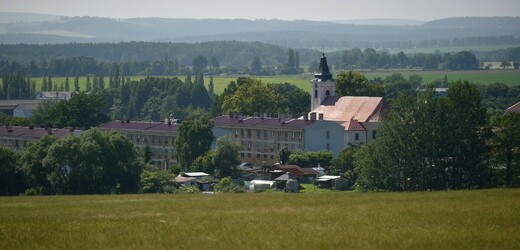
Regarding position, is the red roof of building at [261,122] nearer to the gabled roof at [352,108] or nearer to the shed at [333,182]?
the gabled roof at [352,108]

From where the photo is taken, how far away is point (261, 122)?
330 feet

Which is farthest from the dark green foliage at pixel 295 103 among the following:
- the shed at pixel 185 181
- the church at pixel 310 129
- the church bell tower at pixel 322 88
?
the shed at pixel 185 181

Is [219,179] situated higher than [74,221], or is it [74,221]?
[74,221]

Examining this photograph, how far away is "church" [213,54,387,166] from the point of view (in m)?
96.4

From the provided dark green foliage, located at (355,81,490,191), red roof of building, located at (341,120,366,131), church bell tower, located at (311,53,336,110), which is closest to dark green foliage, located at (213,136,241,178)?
red roof of building, located at (341,120,366,131)

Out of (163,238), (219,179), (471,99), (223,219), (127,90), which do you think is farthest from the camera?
(127,90)

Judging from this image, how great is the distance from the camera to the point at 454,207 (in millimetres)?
38344

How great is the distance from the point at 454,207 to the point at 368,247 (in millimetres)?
9131

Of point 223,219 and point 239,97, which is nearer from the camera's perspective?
point 223,219

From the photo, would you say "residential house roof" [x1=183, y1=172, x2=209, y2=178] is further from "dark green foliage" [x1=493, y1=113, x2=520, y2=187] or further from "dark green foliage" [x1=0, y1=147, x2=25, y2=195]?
"dark green foliage" [x1=493, y1=113, x2=520, y2=187]

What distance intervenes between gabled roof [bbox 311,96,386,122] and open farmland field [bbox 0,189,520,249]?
5218 cm

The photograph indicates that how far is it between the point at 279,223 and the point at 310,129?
62.1m

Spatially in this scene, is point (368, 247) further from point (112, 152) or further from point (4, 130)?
point (4, 130)

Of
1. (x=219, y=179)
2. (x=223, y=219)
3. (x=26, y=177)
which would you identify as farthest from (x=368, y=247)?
(x=219, y=179)
